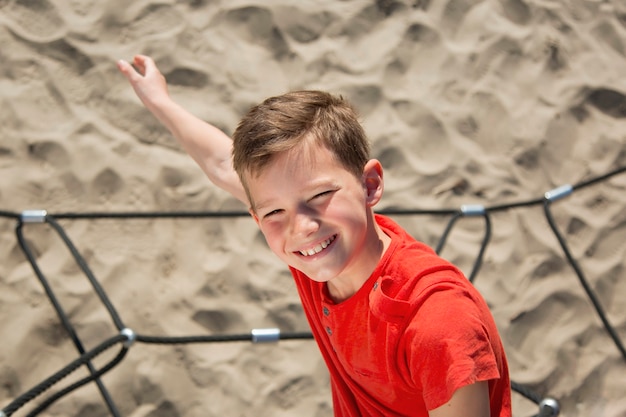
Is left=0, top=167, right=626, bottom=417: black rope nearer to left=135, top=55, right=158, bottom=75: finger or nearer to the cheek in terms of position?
left=135, top=55, right=158, bottom=75: finger

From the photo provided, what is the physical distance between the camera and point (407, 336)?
71 centimetres

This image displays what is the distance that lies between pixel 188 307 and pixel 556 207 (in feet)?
3.12

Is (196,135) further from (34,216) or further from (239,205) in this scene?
(239,205)

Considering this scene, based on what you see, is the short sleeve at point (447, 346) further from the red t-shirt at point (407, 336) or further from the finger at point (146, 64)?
the finger at point (146, 64)

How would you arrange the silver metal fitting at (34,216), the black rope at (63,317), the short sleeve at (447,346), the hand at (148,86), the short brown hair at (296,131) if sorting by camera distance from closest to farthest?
the short sleeve at (447,346)
the short brown hair at (296,131)
the hand at (148,86)
the black rope at (63,317)
the silver metal fitting at (34,216)

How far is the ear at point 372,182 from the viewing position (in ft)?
2.71

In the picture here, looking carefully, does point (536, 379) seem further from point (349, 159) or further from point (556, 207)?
point (349, 159)

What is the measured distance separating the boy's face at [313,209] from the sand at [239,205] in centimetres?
91

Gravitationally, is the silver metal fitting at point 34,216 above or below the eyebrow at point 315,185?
below

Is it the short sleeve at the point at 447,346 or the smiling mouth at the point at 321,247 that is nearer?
the short sleeve at the point at 447,346

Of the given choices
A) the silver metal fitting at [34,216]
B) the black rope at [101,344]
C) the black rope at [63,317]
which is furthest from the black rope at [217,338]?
the silver metal fitting at [34,216]

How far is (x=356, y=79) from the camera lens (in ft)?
6.84

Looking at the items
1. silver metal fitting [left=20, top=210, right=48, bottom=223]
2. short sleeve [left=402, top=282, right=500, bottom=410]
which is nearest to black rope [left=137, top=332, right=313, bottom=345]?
silver metal fitting [left=20, top=210, right=48, bottom=223]

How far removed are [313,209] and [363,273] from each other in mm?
100
